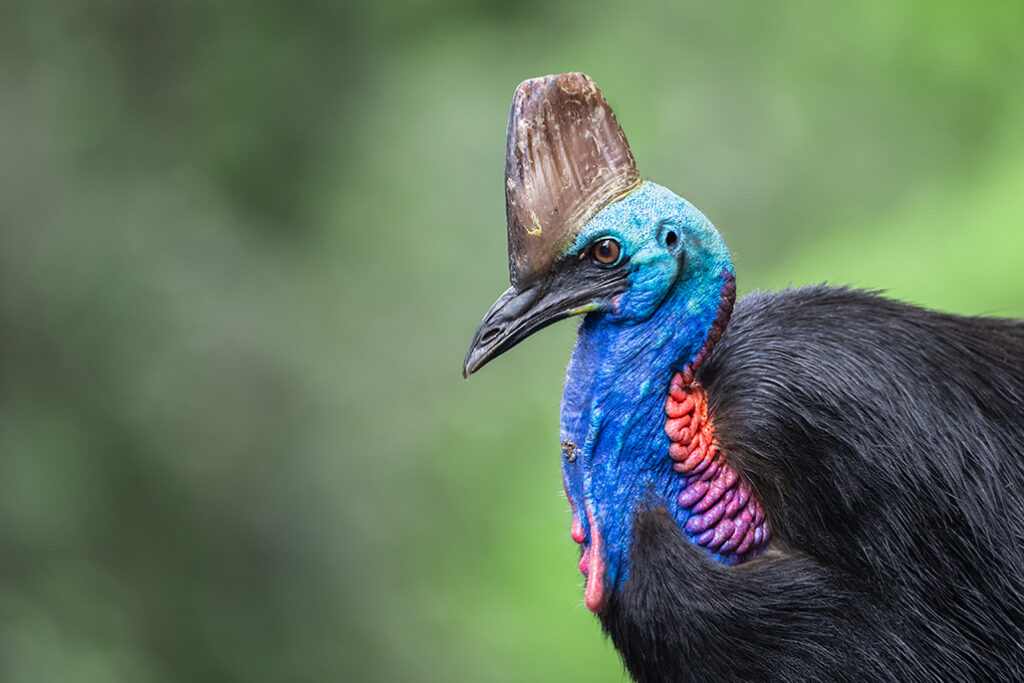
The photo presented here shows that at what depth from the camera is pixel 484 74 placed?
13.1 ft

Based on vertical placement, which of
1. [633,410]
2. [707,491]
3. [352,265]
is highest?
[352,265]

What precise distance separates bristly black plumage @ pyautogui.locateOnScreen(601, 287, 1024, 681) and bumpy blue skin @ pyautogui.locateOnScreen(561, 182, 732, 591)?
0.04 m

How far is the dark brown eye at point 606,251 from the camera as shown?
5.08ft

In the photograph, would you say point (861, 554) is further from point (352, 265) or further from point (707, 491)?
point (352, 265)

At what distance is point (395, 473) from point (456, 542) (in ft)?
0.96

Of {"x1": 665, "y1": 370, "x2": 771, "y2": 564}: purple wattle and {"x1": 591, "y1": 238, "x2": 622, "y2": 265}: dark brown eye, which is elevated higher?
{"x1": 591, "y1": 238, "x2": 622, "y2": 265}: dark brown eye

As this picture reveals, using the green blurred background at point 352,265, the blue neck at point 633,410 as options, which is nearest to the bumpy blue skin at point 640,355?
the blue neck at point 633,410

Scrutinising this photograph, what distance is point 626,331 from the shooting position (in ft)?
5.16

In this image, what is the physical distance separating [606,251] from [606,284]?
0.04m

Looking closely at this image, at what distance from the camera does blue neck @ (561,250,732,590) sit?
1.56 m

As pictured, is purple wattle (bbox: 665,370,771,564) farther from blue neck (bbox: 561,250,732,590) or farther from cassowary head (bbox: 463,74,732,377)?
cassowary head (bbox: 463,74,732,377)

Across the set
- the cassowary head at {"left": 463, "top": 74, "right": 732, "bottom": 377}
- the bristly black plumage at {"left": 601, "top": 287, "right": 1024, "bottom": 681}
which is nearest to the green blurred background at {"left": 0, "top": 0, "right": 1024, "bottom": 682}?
the bristly black plumage at {"left": 601, "top": 287, "right": 1024, "bottom": 681}

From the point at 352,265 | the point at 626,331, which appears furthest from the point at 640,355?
the point at 352,265

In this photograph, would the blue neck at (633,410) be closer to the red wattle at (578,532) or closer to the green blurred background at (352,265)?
the red wattle at (578,532)
